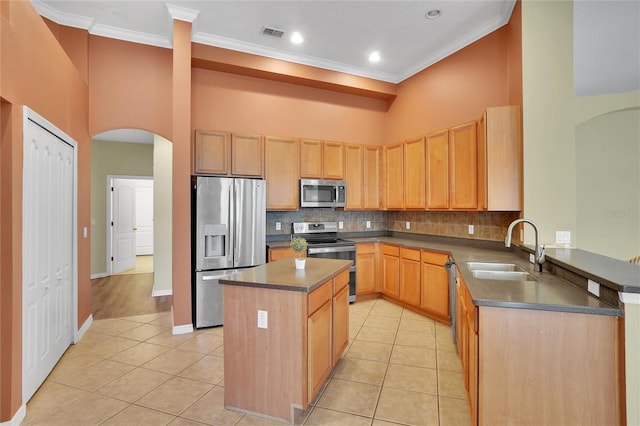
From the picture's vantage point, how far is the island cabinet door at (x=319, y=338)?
2.08 m

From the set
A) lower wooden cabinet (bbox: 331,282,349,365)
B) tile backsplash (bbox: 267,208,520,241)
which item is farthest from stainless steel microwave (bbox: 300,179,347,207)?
A: lower wooden cabinet (bbox: 331,282,349,365)

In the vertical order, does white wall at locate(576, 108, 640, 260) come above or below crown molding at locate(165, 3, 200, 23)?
below

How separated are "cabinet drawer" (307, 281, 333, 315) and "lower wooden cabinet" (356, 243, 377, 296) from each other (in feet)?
7.31

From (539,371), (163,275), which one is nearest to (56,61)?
(163,275)

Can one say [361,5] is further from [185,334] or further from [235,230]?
[185,334]

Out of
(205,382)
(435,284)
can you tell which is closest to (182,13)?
(205,382)

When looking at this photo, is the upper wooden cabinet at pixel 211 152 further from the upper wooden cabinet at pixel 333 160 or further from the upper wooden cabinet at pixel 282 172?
the upper wooden cabinet at pixel 333 160

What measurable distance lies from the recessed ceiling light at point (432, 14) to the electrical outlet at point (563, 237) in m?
2.69

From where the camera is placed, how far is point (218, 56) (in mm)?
4098

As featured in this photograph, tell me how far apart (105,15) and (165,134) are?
1387mm

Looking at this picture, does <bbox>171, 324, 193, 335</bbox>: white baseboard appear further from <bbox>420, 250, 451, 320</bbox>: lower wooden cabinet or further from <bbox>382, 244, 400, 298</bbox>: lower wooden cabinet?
<bbox>420, 250, 451, 320</bbox>: lower wooden cabinet

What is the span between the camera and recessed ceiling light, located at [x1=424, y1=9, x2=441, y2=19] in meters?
3.50

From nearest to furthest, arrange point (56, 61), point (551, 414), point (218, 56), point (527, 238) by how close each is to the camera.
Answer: point (551, 414), point (56, 61), point (527, 238), point (218, 56)

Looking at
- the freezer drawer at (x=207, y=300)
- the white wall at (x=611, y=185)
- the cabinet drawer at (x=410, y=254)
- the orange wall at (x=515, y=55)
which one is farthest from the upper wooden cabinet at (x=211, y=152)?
the white wall at (x=611, y=185)
